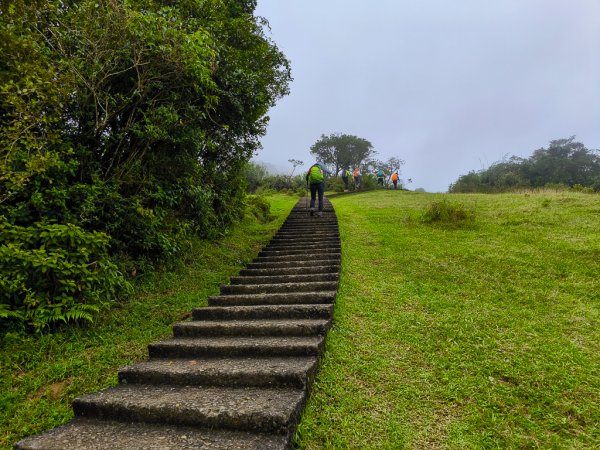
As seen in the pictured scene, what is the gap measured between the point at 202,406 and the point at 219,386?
477 millimetres

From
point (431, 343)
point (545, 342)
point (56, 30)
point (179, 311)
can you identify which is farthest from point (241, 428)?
point (56, 30)

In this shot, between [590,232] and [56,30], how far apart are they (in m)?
12.1

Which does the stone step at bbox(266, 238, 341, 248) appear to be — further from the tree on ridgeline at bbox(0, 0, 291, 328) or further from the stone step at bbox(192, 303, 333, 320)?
the stone step at bbox(192, 303, 333, 320)

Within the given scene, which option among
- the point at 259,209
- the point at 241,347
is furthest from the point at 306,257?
the point at 259,209

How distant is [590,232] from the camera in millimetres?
8672

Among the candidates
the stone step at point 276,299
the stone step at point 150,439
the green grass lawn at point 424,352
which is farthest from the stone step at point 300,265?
the stone step at point 150,439

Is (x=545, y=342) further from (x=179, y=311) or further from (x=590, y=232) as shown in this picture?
(x=590, y=232)

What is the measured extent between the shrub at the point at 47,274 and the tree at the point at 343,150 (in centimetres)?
5565

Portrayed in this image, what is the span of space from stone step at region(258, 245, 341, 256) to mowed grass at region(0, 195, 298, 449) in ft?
7.28

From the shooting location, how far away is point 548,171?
4194 centimetres

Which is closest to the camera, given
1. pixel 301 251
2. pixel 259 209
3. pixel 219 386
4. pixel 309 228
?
pixel 219 386

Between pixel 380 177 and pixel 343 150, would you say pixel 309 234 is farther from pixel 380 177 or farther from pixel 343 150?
pixel 343 150

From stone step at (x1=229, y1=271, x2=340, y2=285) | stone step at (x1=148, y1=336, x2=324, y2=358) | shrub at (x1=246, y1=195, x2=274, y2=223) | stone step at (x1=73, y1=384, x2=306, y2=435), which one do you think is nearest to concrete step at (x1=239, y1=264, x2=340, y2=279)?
stone step at (x1=229, y1=271, x2=340, y2=285)

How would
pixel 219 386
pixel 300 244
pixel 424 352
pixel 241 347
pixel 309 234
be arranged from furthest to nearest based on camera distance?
pixel 309 234 < pixel 300 244 < pixel 424 352 < pixel 241 347 < pixel 219 386
